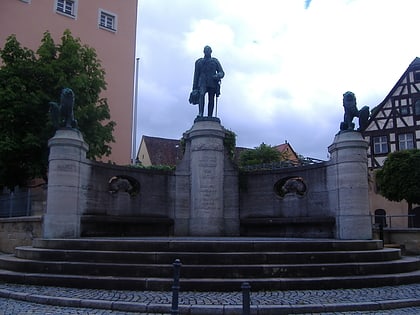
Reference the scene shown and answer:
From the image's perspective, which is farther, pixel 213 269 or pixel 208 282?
pixel 213 269

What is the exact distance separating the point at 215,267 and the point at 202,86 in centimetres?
784

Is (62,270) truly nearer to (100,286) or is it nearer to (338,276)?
(100,286)

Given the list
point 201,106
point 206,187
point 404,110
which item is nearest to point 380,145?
point 404,110

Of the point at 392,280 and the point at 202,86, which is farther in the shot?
the point at 202,86

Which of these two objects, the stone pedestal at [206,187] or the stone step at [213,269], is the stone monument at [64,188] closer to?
the stone step at [213,269]

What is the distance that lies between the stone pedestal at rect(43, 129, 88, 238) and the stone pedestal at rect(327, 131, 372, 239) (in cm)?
755

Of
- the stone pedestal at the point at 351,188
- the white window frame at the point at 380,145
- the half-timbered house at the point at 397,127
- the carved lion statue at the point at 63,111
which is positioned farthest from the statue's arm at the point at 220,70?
the white window frame at the point at 380,145

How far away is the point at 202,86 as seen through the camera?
49.9 feet

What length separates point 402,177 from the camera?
3288 cm

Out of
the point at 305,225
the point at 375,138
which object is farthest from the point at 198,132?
the point at 375,138

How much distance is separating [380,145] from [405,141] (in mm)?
2125

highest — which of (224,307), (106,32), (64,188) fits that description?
(106,32)

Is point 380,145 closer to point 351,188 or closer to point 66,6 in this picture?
point 66,6

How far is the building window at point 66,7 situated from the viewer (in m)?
31.9
